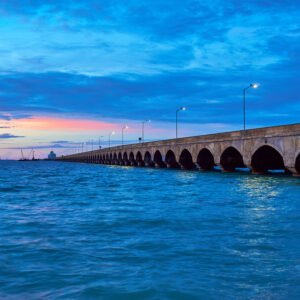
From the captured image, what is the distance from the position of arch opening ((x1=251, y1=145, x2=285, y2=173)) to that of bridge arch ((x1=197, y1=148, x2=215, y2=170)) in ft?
37.6

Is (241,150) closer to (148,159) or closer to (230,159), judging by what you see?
(230,159)

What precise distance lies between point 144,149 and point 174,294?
229 feet

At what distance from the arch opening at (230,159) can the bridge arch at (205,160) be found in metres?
5.40

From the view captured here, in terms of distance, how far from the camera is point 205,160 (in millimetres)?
55719

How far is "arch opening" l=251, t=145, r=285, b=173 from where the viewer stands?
3940 cm

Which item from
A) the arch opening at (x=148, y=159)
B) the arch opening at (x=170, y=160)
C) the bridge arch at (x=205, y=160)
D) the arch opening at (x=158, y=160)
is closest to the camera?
the bridge arch at (x=205, y=160)

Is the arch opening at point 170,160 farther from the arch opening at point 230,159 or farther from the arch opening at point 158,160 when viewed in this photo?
the arch opening at point 230,159

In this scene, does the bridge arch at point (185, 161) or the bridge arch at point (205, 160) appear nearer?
the bridge arch at point (205, 160)

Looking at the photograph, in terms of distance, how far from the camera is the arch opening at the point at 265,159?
39400 millimetres

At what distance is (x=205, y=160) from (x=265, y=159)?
14304 millimetres

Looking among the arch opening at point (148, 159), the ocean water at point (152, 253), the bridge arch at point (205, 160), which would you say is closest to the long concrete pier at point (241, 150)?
the bridge arch at point (205, 160)

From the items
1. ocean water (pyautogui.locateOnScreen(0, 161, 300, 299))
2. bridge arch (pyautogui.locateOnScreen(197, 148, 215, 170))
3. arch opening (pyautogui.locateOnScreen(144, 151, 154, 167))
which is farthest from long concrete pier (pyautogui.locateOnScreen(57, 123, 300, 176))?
ocean water (pyautogui.locateOnScreen(0, 161, 300, 299))

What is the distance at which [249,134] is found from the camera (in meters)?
38.3

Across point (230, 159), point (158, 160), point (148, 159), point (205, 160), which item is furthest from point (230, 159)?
point (148, 159)
